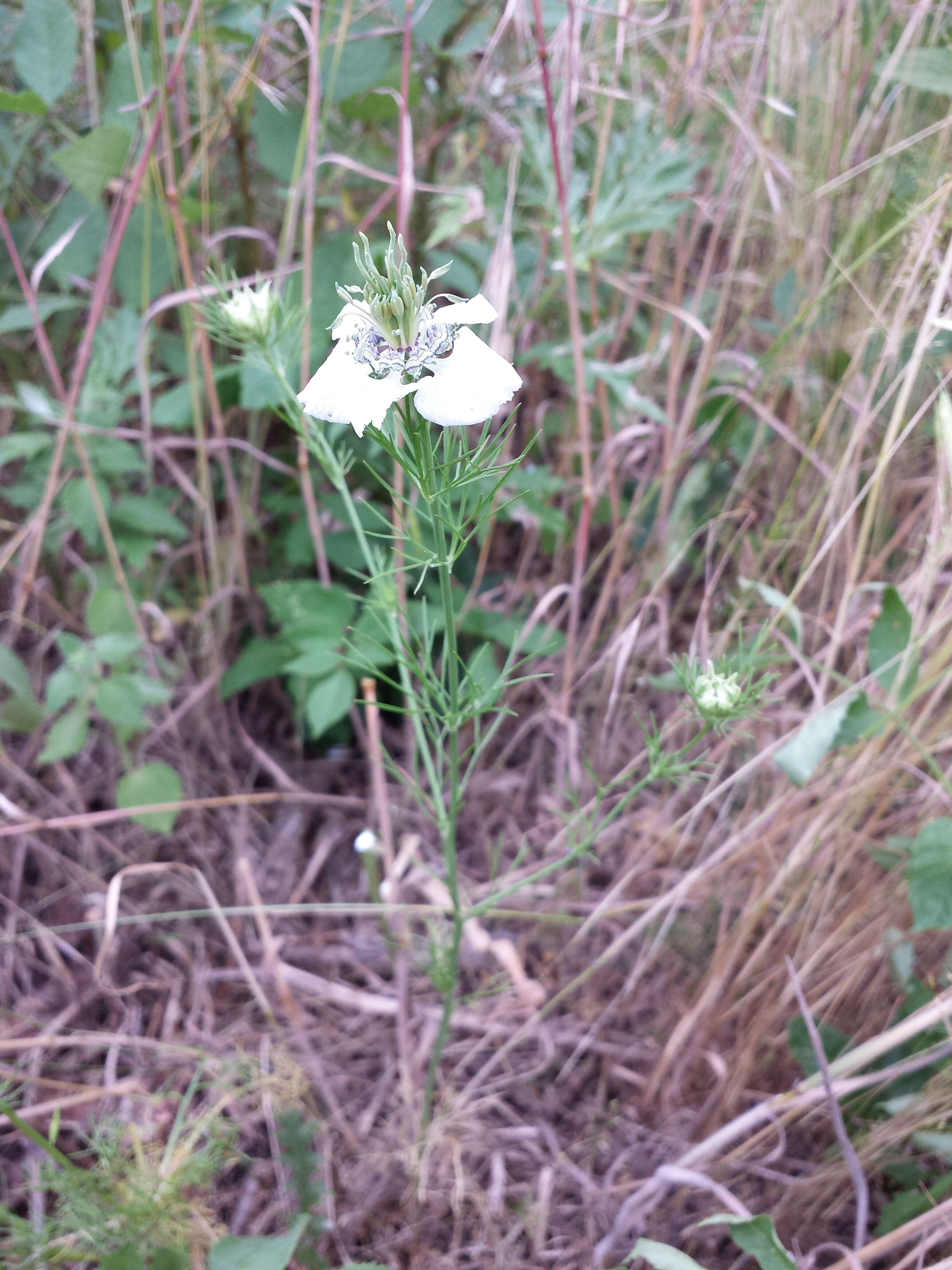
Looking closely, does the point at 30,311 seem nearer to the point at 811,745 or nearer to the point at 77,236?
the point at 77,236

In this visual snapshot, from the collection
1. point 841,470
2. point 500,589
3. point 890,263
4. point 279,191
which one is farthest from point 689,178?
point 500,589

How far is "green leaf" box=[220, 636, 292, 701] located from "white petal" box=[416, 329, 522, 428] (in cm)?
82

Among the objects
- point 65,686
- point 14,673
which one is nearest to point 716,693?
point 65,686

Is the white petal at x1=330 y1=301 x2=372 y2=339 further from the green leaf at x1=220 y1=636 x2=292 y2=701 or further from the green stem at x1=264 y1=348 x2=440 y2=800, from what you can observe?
the green leaf at x1=220 y1=636 x2=292 y2=701

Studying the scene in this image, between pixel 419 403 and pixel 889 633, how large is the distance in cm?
63

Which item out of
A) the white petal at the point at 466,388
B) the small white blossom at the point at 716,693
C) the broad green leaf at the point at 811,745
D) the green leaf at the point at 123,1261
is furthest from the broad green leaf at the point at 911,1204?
the white petal at the point at 466,388

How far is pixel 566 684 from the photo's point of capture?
4.31 feet

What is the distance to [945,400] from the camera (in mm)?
905

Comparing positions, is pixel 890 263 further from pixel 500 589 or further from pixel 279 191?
pixel 279 191

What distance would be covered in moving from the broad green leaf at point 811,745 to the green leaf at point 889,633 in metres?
0.06

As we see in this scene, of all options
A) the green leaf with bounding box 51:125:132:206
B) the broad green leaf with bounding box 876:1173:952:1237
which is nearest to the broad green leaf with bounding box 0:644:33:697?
the green leaf with bounding box 51:125:132:206

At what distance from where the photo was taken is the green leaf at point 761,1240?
0.75 meters

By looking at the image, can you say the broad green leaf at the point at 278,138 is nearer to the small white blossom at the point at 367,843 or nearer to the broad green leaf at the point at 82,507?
the broad green leaf at the point at 82,507

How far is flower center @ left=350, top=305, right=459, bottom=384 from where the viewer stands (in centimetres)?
60
